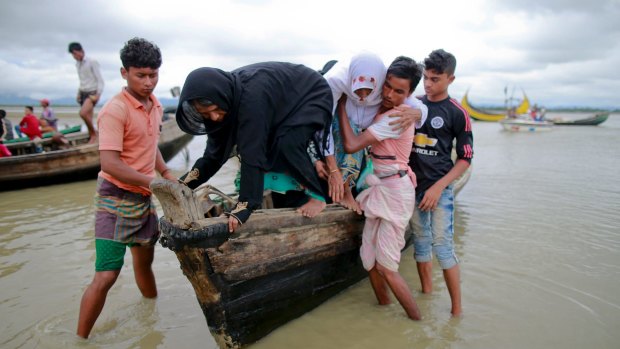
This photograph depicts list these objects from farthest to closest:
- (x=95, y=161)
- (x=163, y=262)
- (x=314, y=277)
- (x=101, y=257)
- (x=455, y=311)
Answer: (x=95, y=161), (x=163, y=262), (x=455, y=311), (x=314, y=277), (x=101, y=257)

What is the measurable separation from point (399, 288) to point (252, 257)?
3.68 ft

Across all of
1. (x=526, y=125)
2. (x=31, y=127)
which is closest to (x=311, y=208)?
(x=31, y=127)

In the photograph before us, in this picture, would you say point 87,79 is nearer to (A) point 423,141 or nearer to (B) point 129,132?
(B) point 129,132

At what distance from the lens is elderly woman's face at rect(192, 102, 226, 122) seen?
6.37 feet

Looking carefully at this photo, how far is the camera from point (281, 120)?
2.22 m

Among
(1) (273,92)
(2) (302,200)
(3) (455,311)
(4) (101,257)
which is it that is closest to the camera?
(1) (273,92)

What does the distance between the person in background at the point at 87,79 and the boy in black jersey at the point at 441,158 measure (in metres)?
6.05

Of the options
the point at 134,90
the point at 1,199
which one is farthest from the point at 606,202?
the point at 1,199

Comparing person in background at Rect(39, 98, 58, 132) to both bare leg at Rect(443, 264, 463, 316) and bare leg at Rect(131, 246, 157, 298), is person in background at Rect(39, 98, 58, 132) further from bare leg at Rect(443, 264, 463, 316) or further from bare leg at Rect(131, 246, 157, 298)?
bare leg at Rect(443, 264, 463, 316)

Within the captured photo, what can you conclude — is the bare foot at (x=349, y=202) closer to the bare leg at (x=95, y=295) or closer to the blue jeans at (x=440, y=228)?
the blue jeans at (x=440, y=228)

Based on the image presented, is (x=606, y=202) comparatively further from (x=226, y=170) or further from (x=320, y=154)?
(x=226, y=170)

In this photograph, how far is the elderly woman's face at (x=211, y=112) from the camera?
6.37 feet

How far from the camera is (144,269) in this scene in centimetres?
293

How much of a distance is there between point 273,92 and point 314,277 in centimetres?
136
